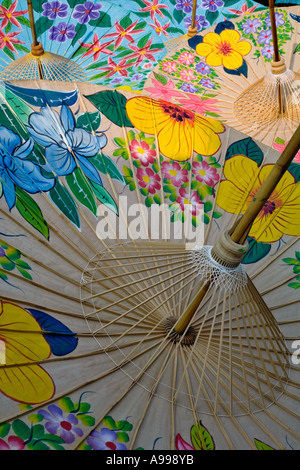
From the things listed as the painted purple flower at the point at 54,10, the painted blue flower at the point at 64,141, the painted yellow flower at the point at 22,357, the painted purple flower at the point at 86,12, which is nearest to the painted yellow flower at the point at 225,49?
the painted purple flower at the point at 86,12

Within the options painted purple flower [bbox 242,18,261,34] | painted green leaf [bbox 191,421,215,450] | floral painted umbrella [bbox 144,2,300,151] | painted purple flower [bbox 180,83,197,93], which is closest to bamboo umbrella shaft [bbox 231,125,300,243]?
painted green leaf [bbox 191,421,215,450]

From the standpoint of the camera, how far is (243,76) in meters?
3.91

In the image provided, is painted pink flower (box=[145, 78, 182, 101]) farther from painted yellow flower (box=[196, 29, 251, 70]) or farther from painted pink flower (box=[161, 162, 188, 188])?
painted pink flower (box=[161, 162, 188, 188])

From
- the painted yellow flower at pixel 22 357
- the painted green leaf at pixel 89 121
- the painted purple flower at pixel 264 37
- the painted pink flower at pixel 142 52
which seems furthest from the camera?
the painted pink flower at pixel 142 52

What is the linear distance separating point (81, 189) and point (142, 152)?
1.17 feet

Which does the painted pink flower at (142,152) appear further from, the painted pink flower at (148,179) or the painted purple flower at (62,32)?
the painted purple flower at (62,32)

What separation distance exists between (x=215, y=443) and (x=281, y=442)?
0.23m

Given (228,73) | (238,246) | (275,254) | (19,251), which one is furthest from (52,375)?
(228,73)

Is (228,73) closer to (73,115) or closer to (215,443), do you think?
(73,115)

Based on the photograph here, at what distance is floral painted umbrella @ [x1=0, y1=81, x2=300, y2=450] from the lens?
186 centimetres

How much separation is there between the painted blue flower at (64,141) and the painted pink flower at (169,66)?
149 centimetres

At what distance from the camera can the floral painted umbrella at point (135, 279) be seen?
6.09 ft

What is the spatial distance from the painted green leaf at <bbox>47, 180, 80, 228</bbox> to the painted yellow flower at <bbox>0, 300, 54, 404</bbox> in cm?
45

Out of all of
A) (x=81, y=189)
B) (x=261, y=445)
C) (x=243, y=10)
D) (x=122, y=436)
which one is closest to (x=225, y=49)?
(x=243, y=10)
